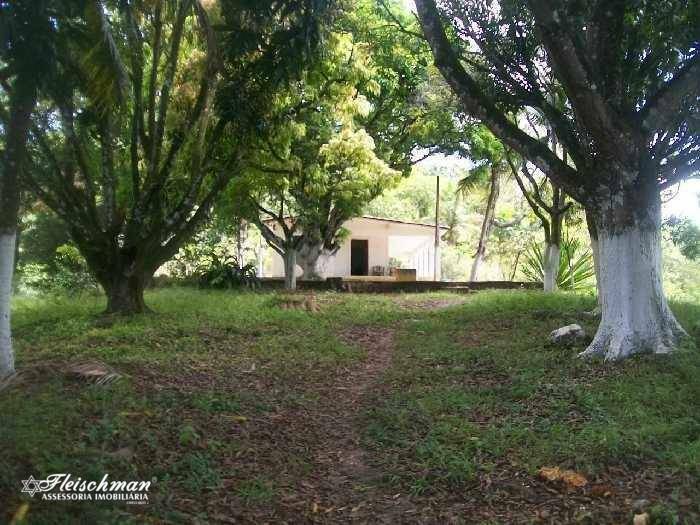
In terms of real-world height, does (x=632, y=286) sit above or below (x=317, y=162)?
below

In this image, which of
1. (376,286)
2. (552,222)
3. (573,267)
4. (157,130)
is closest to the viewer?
(157,130)

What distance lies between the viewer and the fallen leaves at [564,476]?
419 centimetres

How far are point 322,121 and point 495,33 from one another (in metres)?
5.55

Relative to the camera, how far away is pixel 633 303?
7.09 m

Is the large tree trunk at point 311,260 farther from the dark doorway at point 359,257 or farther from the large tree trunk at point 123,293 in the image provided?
the large tree trunk at point 123,293

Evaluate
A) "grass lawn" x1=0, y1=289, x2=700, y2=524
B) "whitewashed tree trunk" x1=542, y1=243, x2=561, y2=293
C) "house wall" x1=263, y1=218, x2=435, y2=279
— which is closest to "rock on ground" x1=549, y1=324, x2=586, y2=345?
"grass lawn" x1=0, y1=289, x2=700, y2=524

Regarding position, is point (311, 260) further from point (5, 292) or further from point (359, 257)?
point (5, 292)

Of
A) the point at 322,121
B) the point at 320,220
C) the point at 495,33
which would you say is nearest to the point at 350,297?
the point at 320,220

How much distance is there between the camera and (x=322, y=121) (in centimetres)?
1419

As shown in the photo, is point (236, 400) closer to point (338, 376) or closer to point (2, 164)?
point (338, 376)

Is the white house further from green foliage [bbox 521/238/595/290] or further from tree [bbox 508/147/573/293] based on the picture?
tree [bbox 508/147/573/293]

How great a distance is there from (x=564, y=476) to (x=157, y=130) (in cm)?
896

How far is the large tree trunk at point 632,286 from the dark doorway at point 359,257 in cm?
1986
